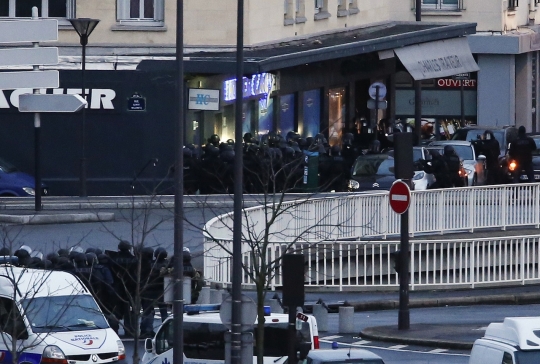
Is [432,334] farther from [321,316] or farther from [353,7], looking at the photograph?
[353,7]

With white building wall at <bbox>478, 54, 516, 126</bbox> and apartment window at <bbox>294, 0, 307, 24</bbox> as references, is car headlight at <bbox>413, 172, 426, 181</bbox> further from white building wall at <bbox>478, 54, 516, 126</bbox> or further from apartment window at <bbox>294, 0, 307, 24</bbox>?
white building wall at <bbox>478, 54, 516, 126</bbox>

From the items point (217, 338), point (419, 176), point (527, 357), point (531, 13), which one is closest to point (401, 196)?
point (217, 338)

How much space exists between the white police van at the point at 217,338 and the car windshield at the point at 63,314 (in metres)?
1.26

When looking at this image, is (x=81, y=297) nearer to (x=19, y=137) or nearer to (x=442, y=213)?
(x=442, y=213)

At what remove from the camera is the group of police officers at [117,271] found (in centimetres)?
1873

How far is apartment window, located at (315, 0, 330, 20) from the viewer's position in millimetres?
46537

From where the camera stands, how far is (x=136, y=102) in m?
35.4

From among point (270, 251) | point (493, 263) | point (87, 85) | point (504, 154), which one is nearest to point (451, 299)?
point (493, 263)

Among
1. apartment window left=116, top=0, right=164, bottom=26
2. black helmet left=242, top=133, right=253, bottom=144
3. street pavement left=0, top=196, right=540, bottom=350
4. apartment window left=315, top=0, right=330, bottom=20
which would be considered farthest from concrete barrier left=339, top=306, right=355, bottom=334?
apartment window left=315, top=0, right=330, bottom=20

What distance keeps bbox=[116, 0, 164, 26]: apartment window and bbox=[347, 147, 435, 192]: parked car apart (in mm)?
7600

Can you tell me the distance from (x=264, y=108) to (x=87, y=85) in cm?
784

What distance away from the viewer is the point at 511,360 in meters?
13.0

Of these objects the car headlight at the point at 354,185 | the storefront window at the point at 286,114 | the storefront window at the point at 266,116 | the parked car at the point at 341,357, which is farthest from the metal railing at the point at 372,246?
the storefront window at the point at 286,114

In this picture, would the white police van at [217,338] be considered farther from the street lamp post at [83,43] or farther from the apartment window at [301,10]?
the apartment window at [301,10]
